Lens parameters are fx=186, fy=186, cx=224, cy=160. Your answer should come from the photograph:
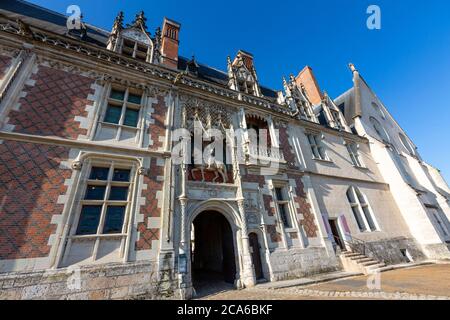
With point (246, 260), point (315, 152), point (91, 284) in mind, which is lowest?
point (91, 284)

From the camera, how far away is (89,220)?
535cm

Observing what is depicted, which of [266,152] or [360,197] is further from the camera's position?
[360,197]

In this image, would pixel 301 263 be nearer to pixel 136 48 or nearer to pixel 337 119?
pixel 136 48

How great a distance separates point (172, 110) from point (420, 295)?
369 inches

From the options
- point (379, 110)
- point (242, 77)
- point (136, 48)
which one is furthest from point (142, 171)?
point (379, 110)

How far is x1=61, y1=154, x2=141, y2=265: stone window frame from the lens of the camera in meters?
4.98

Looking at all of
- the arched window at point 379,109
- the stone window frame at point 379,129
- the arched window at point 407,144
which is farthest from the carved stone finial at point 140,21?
the arched window at point 407,144

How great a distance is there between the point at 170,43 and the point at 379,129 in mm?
19773

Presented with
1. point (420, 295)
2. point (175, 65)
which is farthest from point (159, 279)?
point (175, 65)

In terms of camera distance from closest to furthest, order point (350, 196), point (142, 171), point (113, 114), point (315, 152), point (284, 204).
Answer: point (142, 171)
point (113, 114)
point (284, 204)
point (350, 196)
point (315, 152)

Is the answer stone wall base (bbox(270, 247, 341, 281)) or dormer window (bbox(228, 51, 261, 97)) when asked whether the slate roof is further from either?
stone wall base (bbox(270, 247, 341, 281))

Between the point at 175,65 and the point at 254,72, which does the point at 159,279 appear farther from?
the point at 254,72

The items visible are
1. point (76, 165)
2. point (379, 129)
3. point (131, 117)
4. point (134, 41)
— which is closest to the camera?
point (76, 165)

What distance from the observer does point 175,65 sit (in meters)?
10.8
